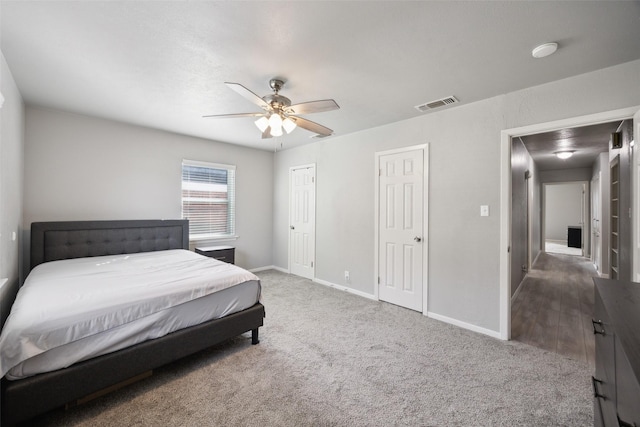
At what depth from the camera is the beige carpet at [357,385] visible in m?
1.73

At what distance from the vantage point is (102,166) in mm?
3754

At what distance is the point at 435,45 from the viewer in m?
1.98

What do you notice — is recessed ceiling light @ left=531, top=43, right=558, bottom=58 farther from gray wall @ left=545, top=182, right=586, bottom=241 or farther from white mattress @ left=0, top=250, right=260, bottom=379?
gray wall @ left=545, top=182, right=586, bottom=241

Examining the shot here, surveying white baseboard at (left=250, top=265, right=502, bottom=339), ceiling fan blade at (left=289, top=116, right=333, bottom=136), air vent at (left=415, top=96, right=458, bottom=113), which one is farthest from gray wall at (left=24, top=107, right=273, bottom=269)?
air vent at (left=415, top=96, right=458, bottom=113)

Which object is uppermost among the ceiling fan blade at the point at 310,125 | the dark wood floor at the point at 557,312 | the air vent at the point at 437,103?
the air vent at the point at 437,103

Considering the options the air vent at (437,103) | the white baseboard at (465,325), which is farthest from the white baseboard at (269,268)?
the air vent at (437,103)

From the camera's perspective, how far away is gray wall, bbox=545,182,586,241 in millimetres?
9656

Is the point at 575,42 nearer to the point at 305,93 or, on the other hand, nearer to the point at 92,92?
the point at 305,93

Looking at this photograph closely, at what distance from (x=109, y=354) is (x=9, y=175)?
75.6 inches

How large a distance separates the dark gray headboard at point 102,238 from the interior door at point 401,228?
3142mm

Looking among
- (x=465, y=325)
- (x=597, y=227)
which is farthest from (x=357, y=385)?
(x=597, y=227)

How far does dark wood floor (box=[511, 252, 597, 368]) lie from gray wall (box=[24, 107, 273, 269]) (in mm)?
4661

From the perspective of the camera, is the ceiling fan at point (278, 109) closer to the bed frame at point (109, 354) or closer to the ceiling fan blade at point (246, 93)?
the ceiling fan blade at point (246, 93)

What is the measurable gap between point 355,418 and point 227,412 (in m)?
0.84
